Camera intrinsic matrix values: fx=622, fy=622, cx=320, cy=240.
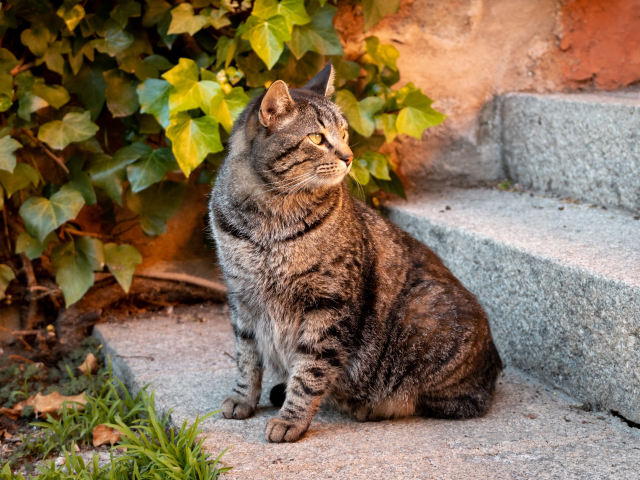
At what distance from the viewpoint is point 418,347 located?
228 centimetres

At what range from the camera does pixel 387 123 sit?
3.28m

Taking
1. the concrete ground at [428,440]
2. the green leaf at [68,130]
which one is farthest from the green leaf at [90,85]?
the concrete ground at [428,440]

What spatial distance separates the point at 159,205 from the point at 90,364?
2.87 ft

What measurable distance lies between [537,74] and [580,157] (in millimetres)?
767

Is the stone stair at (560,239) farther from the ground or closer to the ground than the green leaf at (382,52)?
closer to the ground

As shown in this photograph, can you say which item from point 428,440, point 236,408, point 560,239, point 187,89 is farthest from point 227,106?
point 428,440

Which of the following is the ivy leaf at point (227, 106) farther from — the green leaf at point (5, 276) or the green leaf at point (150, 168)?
the green leaf at point (5, 276)

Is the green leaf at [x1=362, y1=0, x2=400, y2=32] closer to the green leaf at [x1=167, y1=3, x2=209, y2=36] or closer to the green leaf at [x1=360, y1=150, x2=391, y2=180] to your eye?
the green leaf at [x1=360, y1=150, x2=391, y2=180]

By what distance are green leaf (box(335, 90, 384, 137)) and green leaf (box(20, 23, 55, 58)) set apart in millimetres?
1432

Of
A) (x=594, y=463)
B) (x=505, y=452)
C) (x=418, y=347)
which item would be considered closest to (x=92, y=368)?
(x=418, y=347)

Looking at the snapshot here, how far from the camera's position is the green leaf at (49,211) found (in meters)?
2.91

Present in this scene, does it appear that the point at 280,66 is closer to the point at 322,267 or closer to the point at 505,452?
the point at 322,267

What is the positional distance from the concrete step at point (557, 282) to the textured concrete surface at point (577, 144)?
10 cm

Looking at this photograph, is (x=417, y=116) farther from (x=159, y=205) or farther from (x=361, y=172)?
(x=159, y=205)
